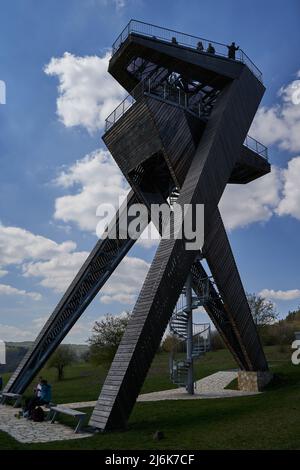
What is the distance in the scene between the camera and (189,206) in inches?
535

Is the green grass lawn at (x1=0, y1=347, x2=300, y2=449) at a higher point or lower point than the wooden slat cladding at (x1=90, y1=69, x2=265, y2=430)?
lower

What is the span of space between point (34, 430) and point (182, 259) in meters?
6.01

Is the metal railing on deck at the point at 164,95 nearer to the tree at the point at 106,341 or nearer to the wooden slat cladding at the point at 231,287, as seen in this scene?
the wooden slat cladding at the point at 231,287

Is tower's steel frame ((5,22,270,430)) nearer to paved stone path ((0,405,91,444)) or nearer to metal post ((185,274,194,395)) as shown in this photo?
metal post ((185,274,194,395))

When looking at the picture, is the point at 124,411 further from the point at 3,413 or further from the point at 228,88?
the point at 228,88

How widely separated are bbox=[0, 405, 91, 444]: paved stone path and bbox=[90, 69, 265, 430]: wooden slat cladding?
768 millimetres

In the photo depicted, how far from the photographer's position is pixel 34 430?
33.9 feet

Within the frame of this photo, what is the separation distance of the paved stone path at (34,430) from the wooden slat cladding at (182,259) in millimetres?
768

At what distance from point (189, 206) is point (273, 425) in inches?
259

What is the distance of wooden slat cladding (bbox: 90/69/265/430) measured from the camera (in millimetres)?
10695

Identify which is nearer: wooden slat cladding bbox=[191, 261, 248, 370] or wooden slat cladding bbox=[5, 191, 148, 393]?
wooden slat cladding bbox=[191, 261, 248, 370]

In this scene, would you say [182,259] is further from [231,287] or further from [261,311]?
[261,311]

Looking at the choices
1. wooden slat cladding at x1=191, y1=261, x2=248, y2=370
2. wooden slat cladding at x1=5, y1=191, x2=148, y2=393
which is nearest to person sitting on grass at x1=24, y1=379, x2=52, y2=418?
wooden slat cladding at x1=5, y1=191, x2=148, y2=393
